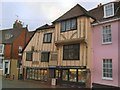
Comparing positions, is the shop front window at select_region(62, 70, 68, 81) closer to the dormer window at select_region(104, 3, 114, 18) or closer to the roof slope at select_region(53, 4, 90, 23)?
the roof slope at select_region(53, 4, 90, 23)

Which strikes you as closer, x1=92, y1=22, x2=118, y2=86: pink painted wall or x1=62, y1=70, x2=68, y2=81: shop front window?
x1=92, y1=22, x2=118, y2=86: pink painted wall

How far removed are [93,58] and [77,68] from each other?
239cm

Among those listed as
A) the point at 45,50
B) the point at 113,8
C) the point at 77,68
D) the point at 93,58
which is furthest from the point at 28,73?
the point at 113,8

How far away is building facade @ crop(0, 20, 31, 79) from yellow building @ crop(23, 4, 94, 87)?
21.6 feet

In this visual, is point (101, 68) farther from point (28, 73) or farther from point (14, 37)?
point (14, 37)

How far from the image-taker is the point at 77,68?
23391mm

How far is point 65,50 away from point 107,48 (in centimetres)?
598

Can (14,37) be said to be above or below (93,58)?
above

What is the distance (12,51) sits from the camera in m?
37.1

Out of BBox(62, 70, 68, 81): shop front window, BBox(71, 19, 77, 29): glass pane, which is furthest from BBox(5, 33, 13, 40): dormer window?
BBox(71, 19, 77, 29): glass pane

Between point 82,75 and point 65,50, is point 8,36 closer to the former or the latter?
point 65,50

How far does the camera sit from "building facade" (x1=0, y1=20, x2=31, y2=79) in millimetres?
36125

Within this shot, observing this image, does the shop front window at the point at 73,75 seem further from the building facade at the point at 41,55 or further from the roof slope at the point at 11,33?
the roof slope at the point at 11,33

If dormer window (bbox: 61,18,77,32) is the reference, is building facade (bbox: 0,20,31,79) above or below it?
below
